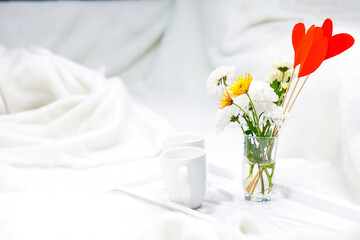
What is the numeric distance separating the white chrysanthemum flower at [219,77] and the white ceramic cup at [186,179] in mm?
123

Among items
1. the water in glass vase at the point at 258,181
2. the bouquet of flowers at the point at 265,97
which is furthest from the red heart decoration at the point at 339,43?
the water in glass vase at the point at 258,181

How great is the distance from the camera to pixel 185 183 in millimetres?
705

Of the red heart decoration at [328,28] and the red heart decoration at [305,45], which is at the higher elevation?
the red heart decoration at [328,28]

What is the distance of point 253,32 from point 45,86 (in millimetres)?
815

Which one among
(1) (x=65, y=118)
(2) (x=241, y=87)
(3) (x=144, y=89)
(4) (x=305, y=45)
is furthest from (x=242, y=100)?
(3) (x=144, y=89)

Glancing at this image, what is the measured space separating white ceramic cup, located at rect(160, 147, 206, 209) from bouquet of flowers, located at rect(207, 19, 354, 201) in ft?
0.26

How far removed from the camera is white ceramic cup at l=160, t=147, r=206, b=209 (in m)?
0.70

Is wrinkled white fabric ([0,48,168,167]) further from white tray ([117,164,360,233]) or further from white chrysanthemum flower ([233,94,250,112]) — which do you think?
white chrysanthemum flower ([233,94,250,112])

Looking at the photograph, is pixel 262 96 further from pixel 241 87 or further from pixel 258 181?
pixel 258 181

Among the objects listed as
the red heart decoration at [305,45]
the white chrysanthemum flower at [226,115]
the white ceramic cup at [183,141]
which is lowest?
Answer: the white ceramic cup at [183,141]

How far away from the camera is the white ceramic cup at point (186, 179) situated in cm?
70

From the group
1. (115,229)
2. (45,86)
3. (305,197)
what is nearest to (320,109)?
(305,197)

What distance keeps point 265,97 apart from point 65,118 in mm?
817

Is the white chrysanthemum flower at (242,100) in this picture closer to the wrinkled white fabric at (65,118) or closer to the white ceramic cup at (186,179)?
the white ceramic cup at (186,179)
